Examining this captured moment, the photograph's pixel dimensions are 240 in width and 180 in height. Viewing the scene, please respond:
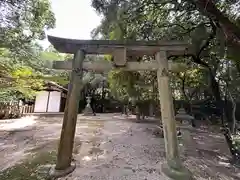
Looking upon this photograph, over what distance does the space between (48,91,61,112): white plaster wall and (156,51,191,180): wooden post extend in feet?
50.9

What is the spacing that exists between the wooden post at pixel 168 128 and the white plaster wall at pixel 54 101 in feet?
50.9

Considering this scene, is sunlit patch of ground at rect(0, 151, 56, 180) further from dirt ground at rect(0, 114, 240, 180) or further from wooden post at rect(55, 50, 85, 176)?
wooden post at rect(55, 50, 85, 176)

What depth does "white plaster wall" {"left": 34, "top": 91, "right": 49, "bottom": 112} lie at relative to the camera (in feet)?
56.7

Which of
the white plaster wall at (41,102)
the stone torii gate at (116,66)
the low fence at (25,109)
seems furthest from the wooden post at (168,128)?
the white plaster wall at (41,102)

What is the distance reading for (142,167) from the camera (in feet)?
13.6

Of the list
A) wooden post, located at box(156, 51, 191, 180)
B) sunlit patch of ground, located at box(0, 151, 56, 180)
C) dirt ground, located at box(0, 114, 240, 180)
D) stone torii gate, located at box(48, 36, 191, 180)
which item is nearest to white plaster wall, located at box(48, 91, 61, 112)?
dirt ground, located at box(0, 114, 240, 180)

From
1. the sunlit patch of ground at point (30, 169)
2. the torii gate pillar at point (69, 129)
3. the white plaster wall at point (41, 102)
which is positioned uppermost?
the white plaster wall at point (41, 102)

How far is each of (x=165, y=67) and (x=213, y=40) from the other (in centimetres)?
409

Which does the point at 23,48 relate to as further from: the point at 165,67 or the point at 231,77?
the point at 231,77

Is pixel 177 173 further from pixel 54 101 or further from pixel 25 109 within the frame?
pixel 54 101

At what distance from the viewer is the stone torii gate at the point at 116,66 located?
12.3ft

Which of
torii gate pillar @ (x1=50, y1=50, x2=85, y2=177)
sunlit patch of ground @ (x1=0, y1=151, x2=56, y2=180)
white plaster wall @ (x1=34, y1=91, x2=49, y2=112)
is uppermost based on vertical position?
white plaster wall @ (x1=34, y1=91, x2=49, y2=112)

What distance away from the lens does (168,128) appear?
149 inches

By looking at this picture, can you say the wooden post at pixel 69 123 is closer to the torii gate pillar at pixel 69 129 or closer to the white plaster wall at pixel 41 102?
the torii gate pillar at pixel 69 129
